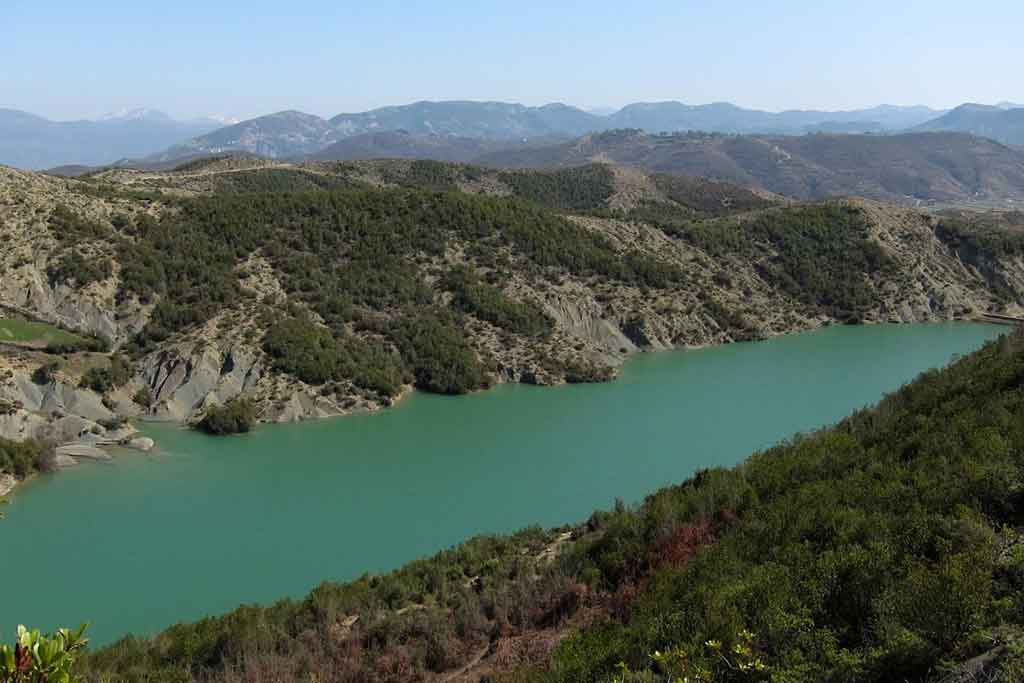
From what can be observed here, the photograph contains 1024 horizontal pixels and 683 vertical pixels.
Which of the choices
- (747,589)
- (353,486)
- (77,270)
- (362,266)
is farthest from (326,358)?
(747,589)

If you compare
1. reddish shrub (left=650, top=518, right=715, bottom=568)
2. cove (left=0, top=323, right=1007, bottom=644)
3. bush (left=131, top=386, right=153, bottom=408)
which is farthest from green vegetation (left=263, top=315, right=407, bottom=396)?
reddish shrub (left=650, top=518, right=715, bottom=568)

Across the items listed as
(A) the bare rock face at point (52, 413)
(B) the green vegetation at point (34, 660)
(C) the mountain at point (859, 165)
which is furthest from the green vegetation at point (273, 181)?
(C) the mountain at point (859, 165)

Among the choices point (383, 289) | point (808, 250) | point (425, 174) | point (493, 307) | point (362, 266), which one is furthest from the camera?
point (425, 174)

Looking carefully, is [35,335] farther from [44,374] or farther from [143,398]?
[143,398]

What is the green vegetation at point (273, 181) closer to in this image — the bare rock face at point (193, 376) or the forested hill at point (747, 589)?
the bare rock face at point (193, 376)

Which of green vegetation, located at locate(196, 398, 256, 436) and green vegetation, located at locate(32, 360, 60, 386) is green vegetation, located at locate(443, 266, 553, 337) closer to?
green vegetation, located at locate(196, 398, 256, 436)
